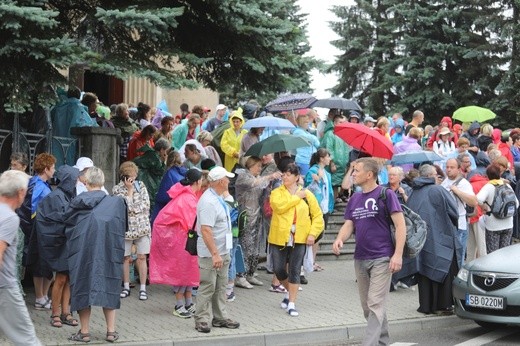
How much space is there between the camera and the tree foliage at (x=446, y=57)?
3469cm

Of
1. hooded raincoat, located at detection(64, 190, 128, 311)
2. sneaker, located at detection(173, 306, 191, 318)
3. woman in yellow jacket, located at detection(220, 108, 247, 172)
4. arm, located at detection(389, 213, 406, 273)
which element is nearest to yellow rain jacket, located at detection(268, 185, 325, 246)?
sneaker, located at detection(173, 306, 191, 318)

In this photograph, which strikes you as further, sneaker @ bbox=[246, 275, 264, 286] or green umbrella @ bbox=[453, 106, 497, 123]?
green umbrella @ bbox=[453, 106, 497, 123]

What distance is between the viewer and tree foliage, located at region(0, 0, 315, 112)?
11008mm

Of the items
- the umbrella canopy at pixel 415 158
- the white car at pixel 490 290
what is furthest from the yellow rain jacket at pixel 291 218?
the umbrella canopy at pixel 415 158

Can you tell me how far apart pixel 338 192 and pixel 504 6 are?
63.5 ft

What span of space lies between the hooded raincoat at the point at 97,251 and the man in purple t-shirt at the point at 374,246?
7.97 ft

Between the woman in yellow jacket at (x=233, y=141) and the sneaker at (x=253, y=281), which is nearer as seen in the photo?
the sneaker at (x=253, y=281)

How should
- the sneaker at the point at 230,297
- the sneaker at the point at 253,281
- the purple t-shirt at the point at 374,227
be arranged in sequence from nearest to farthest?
the purple t-shirt at the point at 374,227 → the sneaker at the point at 230,297 → the sneaker at the point at 253,281

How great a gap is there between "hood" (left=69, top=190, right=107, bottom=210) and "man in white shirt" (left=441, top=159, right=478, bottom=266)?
6120mm

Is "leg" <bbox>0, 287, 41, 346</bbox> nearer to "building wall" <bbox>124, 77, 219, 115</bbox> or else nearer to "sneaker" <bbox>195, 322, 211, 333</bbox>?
"sneaker" <bbox>195, 322, 211, 333</bbox>

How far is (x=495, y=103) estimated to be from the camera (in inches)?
1350

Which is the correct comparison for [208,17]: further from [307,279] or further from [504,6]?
[504,6]

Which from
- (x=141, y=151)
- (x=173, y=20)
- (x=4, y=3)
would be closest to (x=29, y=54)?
(x=4, y=3)

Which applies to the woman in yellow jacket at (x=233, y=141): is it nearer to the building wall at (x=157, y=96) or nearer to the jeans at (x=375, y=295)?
the jeans at (x=375, y=295)
